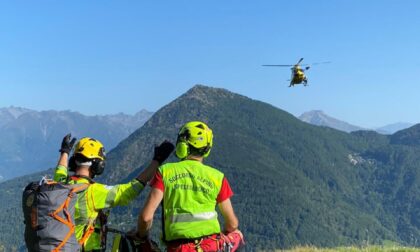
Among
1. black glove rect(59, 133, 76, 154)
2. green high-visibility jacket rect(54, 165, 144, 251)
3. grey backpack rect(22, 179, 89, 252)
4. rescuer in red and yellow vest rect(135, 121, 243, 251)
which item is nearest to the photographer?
grey backpack rect(22, 179, 89, 252)

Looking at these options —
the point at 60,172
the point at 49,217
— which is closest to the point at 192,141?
the point at 49,217

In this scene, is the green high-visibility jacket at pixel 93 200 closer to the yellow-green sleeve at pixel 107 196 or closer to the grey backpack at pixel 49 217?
the yellow-green sleeve at pixel 107 196

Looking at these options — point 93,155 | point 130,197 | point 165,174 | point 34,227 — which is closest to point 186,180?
point 165,174

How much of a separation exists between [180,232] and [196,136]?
1.21 metres

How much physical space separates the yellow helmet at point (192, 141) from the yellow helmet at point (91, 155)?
1166 millimetres

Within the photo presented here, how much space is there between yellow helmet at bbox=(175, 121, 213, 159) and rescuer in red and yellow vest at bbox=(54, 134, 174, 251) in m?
0.64

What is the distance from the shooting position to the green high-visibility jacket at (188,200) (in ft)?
19.6

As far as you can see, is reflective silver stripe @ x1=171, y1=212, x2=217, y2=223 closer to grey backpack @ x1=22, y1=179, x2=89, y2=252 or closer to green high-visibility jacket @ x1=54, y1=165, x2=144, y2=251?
green high-visibility jacket @ x1=54, y1=165, x2=144, y2=251

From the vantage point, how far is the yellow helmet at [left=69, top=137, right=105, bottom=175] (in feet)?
21.9

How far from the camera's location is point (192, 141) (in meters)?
6.25

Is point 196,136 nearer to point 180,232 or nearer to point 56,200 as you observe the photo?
point 180,232

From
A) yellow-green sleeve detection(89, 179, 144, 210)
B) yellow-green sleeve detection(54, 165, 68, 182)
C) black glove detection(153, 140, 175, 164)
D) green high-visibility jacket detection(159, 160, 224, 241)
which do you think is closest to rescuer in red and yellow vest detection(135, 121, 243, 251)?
green high-visibility jacket detection(159, 160, 224, 241)

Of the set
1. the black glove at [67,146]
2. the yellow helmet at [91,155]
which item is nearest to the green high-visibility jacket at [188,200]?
the yellow helmet at [91,155]

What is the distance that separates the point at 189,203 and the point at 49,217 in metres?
1.67
